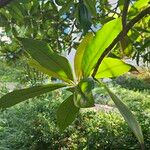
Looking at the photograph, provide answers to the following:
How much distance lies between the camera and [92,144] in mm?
5328

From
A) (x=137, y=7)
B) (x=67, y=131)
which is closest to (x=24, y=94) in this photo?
(x=137, y=7)

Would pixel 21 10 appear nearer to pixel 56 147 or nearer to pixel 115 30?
pixel 115 30

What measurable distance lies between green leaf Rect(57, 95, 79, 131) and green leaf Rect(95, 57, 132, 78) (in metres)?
0.06

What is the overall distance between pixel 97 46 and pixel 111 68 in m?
0.04

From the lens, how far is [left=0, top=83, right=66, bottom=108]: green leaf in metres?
0.56

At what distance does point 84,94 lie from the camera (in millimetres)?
506

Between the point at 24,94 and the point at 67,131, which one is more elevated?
the point at 67,131

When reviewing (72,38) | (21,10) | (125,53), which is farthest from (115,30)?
(72,38)

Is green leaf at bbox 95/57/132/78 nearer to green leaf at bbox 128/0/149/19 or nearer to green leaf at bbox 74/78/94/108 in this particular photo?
green leaf at bbox 74/78/94/108

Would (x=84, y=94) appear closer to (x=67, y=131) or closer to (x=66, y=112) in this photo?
(x=66, y=112)

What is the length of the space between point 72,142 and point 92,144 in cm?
35

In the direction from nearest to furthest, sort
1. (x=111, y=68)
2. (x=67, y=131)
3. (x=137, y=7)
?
(x=111, y=68), (x=137, y=7), (x=67, y=131)

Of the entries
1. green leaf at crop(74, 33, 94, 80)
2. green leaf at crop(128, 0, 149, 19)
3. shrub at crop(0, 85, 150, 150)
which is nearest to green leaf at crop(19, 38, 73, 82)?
green leaf at crop(74, 33, 94, 80)

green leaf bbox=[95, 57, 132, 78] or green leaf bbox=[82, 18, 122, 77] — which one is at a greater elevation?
green leaf bbox=[82, 18, 122, 77]
